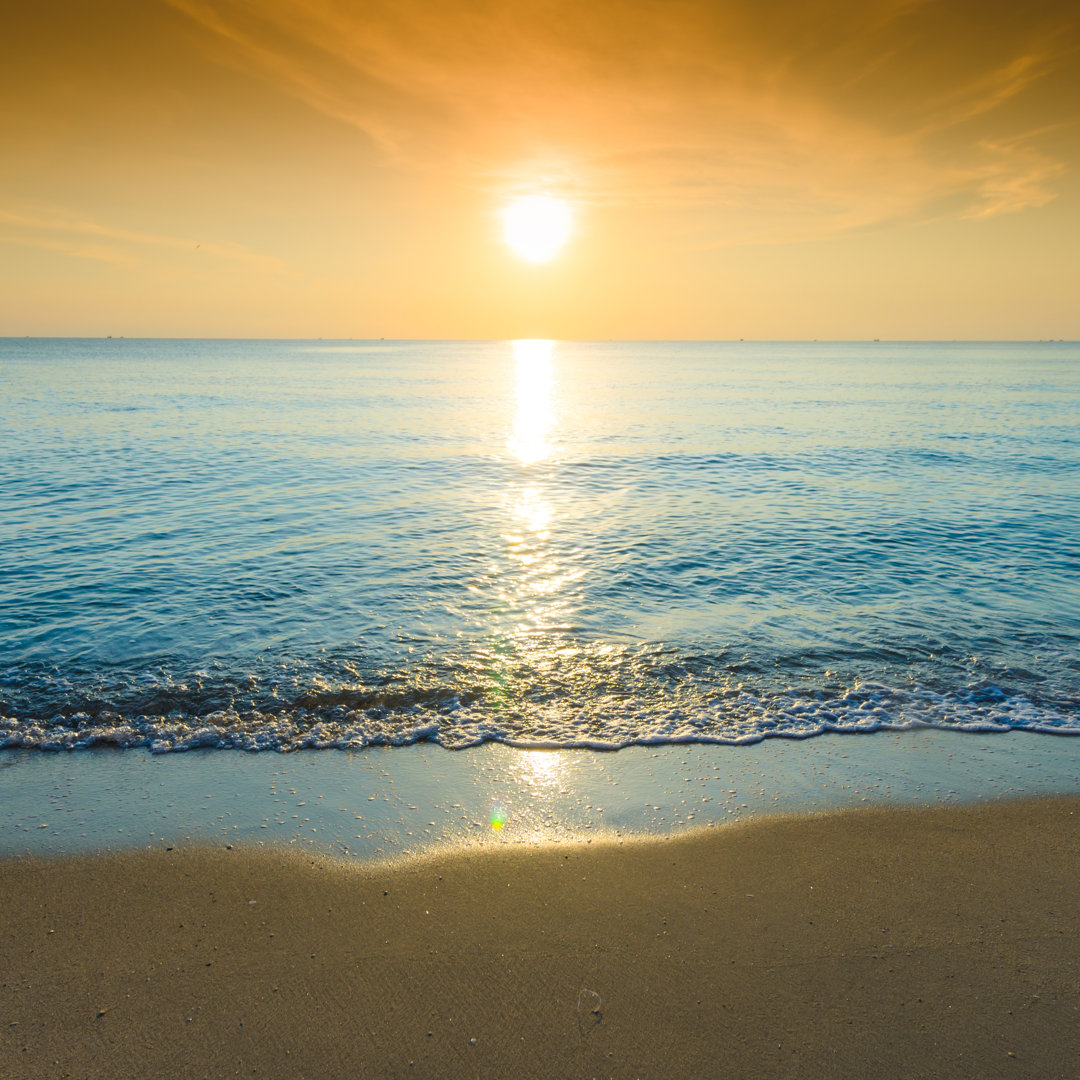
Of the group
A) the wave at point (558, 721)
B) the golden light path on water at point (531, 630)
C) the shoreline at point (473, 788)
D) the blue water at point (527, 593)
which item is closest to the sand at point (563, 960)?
the shoreline at point (473, 788)

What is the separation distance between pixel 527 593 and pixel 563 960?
9.69 metres

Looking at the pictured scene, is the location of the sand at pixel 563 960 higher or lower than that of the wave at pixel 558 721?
higher

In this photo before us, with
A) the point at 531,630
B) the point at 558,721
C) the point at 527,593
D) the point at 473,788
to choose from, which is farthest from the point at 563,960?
the point at 527,593

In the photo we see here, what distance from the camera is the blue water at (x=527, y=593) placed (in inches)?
382

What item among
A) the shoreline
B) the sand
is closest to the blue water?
the shoreline

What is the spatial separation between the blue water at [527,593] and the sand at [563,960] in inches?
103

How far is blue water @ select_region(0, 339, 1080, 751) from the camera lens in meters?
9.71

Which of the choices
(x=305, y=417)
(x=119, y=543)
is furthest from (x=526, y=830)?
(x=305, y=417)

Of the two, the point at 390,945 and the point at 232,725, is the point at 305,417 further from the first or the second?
the point at 390,945

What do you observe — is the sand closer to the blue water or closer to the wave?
the wave

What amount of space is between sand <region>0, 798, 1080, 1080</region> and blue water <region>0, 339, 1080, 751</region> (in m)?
2.62

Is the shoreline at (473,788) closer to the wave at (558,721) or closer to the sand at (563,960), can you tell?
the wave at (558,721)

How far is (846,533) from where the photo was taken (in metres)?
19.4

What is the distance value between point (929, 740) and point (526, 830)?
224 inches
